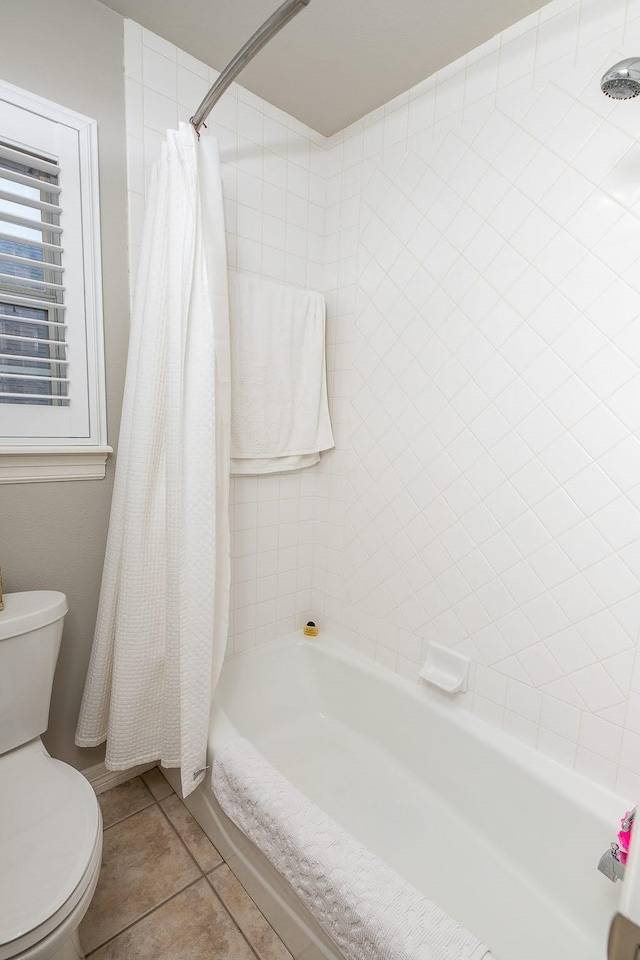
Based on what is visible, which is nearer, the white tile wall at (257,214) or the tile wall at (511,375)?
the tile wall at (511,375)

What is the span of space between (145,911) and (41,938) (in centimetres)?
55

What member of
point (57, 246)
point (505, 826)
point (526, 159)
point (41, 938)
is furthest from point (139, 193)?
point (505, 826)

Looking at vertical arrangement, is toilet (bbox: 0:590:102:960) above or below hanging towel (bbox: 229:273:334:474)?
below

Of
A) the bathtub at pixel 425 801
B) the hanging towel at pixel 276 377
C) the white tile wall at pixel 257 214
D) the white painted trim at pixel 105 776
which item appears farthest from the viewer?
the hanging towel at pixel 276 377

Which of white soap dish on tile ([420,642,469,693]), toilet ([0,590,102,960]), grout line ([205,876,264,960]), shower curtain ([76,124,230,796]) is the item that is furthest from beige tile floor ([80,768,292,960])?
white soap dish on tile ([420,642,469,693])

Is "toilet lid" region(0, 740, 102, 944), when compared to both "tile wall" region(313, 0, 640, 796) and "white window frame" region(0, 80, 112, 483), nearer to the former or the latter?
→ "white window frame" region(0, 80, 112, 483)

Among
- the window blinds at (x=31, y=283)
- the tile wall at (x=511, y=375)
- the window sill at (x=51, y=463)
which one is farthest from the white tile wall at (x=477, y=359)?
the window sill at (x=51, y=463)

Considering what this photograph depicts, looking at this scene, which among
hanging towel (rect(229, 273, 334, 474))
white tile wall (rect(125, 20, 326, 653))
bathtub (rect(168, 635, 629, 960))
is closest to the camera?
bathtub (rect(168, 635, 629, 960))

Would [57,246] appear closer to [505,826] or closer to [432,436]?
A: [432,436]

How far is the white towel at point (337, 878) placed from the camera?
83cm

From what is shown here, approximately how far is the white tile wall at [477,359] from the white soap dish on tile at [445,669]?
0.04 metres

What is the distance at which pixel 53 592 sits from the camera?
4.29ft

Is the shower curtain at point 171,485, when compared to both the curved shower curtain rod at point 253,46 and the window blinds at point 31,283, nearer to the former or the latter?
the curved shower curtain rod at point 253,46

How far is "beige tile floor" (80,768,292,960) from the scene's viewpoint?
116cm
